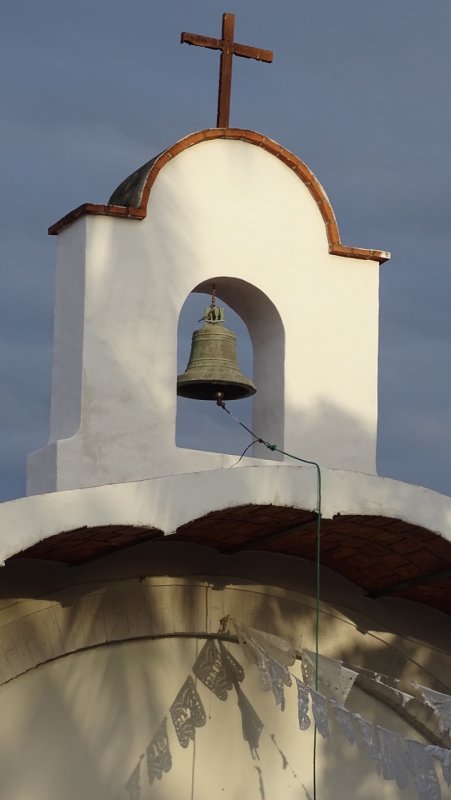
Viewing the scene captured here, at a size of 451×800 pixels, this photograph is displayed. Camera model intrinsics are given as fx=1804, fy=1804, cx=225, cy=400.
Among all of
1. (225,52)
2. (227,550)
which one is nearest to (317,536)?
(227,550)

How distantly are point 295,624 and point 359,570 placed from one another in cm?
56

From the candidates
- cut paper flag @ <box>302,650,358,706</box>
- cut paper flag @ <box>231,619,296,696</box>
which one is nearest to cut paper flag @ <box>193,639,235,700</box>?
cut paper flag @ <box>231,619,296,696</box>

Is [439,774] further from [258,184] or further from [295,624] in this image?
[258,184]

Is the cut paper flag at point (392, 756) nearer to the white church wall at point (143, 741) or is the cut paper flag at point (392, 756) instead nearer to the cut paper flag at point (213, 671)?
the white church wall at point (143, 741)

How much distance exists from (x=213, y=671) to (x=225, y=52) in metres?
3.97

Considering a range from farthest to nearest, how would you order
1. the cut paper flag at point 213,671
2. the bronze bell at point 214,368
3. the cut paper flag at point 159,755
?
the bronze bell at point 214,368 < the cut paper flag at point 213,671 < the cut paper flag at point 159,755

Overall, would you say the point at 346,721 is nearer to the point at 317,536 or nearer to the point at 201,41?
the point at 317,536

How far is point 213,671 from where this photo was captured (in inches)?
435

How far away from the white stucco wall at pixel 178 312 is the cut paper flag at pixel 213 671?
45.3 inches

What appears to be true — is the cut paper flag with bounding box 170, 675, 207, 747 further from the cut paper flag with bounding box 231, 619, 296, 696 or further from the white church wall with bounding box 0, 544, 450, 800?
the cut paper flag with bounding box 231, 619, 296, 696

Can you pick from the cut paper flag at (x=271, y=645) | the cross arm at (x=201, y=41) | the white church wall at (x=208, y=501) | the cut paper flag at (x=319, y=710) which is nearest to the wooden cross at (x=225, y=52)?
the cross arm at (x=201, y=41)

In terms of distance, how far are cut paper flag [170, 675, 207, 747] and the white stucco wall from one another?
1.34 meters

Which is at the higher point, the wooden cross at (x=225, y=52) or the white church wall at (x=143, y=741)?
the wooden cross at (x=225, y=52)

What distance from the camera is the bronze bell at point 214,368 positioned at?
11.2 meters
